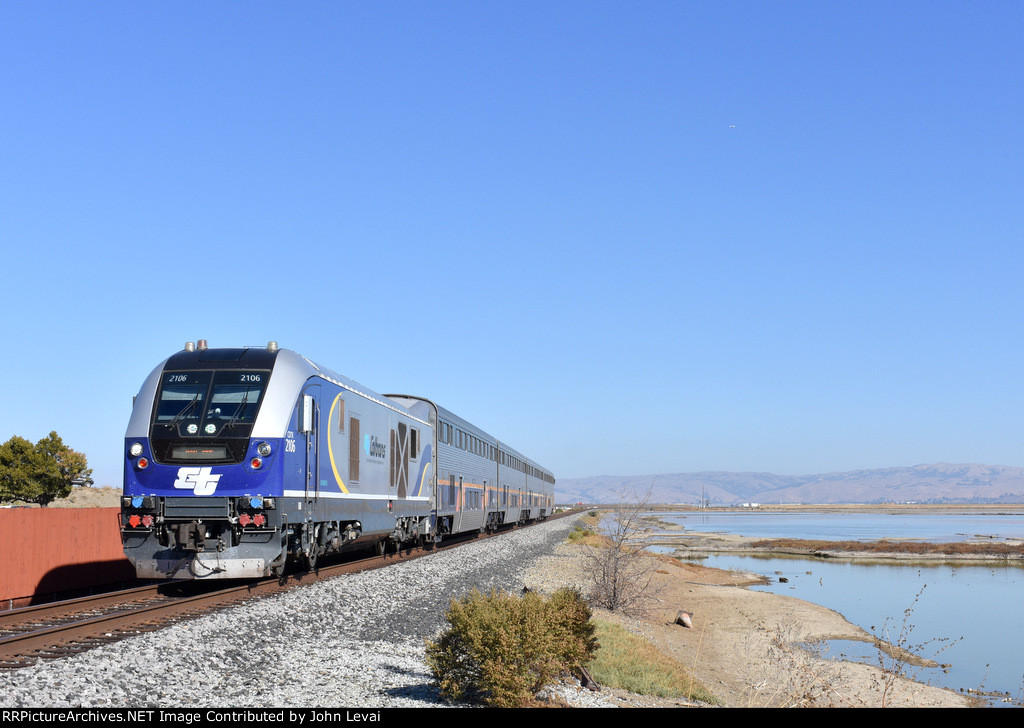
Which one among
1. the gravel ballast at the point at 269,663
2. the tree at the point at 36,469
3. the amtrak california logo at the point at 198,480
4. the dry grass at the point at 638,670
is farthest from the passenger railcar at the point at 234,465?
the tree at the point at 36,469

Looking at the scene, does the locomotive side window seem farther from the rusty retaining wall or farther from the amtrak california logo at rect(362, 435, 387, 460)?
the rusty retaining wall

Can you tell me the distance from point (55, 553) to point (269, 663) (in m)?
8.50

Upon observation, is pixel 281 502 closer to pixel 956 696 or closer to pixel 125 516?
pixel 125 516

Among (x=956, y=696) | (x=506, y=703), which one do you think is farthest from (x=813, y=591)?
(x=506, y=703)

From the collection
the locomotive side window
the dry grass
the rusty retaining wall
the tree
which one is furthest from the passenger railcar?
the tree

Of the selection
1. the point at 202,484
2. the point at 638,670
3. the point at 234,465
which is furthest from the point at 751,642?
the point at 202,484

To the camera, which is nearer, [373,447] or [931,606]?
[373,447]

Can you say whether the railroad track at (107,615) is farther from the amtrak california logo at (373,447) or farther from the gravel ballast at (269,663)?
the amtrak california logo at (373,447)

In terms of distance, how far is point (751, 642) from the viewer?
69.9 ft

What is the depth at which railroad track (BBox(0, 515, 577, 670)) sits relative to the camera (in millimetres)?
9328

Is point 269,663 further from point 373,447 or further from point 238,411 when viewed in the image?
point 373,447

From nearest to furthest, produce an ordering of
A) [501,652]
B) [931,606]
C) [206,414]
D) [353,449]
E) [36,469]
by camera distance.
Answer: [501,652], [206,414], [353,449], [931,606], [36,469]
